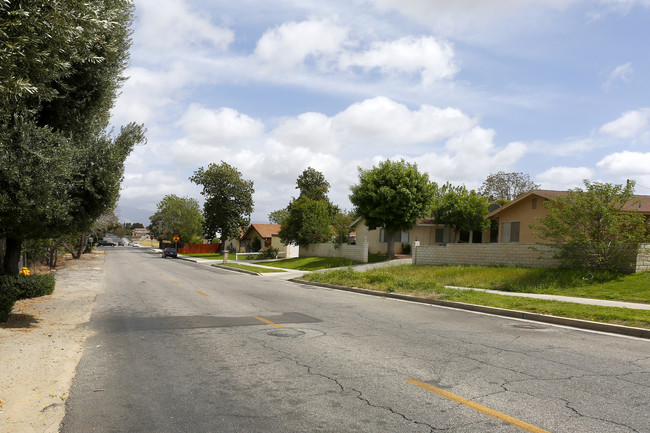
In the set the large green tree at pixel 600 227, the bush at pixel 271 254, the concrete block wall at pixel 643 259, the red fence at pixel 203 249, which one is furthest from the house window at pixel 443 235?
the red fence at pixel 203 249

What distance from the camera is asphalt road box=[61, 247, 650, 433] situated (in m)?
4.89

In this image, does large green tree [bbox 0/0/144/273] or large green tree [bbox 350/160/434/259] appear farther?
large green tree [bbox 350/160/434/259]

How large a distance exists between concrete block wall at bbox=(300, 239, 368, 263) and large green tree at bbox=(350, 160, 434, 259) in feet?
6.01

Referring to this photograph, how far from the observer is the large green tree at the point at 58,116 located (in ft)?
21.4

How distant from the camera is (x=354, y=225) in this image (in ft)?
150

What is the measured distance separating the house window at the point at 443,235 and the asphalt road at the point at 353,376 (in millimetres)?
28353

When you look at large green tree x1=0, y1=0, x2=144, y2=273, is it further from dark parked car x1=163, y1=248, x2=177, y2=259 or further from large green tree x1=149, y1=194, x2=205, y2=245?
large green tree x1=149, y1=194, x2=205, y2=245

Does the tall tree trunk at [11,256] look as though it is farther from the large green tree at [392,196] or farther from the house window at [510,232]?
the house window at [510,232]

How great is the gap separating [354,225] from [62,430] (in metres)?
41.4

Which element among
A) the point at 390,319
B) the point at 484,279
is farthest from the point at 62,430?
the point at 484,279

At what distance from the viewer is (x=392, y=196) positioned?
3347 cm

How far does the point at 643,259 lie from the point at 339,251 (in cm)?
2353

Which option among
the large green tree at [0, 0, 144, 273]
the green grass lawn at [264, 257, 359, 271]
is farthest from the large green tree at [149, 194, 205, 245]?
the large green tree at [0, 0, 144, 273]

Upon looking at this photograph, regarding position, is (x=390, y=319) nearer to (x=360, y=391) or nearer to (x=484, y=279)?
(x=360, y=391)
